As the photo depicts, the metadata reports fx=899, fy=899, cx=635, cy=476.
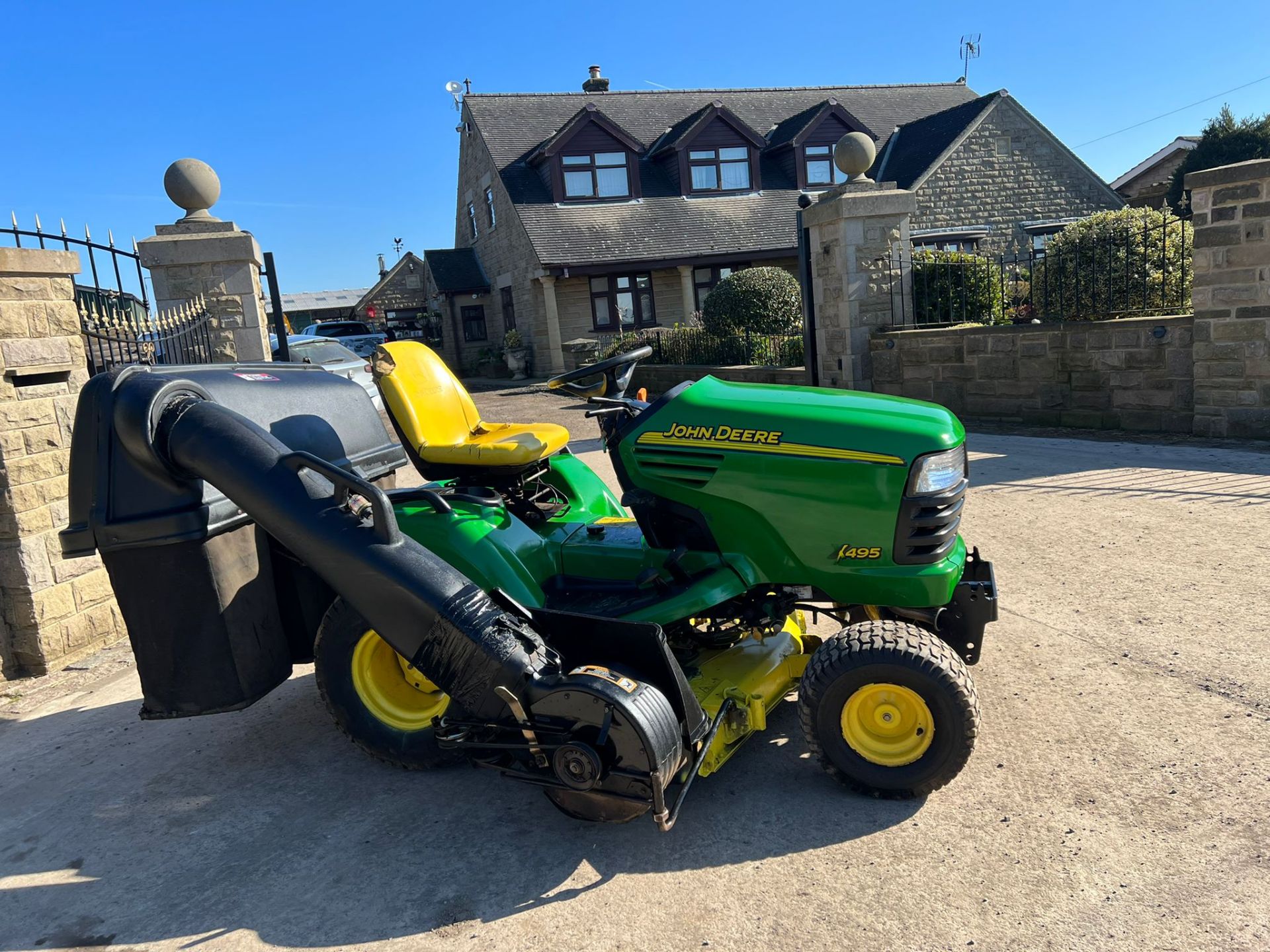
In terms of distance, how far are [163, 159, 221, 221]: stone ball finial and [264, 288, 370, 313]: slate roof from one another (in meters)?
48.8

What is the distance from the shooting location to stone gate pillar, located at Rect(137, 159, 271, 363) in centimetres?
765

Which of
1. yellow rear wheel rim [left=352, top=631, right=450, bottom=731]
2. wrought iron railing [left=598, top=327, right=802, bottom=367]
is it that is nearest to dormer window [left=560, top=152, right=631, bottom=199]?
wrought iron railing [left=598, top=327, right=802, bottom=367]

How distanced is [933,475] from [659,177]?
24336 millimetres

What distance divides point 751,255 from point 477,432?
68.3 feet

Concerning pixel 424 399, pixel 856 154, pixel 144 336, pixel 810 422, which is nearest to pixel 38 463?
pixel 144 336

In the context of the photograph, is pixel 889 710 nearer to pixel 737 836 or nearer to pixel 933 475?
pixel 737 836

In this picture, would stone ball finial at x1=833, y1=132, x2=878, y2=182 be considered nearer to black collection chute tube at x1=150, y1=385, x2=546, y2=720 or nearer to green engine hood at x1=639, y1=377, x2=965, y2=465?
green engine hood at x1=639, y1=377, x2=965, y2=465

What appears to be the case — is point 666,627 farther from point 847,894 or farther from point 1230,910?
point 1230,910

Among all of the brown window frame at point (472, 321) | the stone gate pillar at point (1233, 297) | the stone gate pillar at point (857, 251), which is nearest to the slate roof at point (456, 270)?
the brown window frame at point (472, 321)

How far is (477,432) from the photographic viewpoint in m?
4.25

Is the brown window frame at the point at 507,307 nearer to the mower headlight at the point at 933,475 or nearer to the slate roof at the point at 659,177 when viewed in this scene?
the slate roof at the point at 659,177

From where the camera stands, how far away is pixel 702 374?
1500 cm

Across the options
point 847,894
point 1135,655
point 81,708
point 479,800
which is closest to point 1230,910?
point 847,894

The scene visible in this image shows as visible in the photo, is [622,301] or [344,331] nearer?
[622,301]
